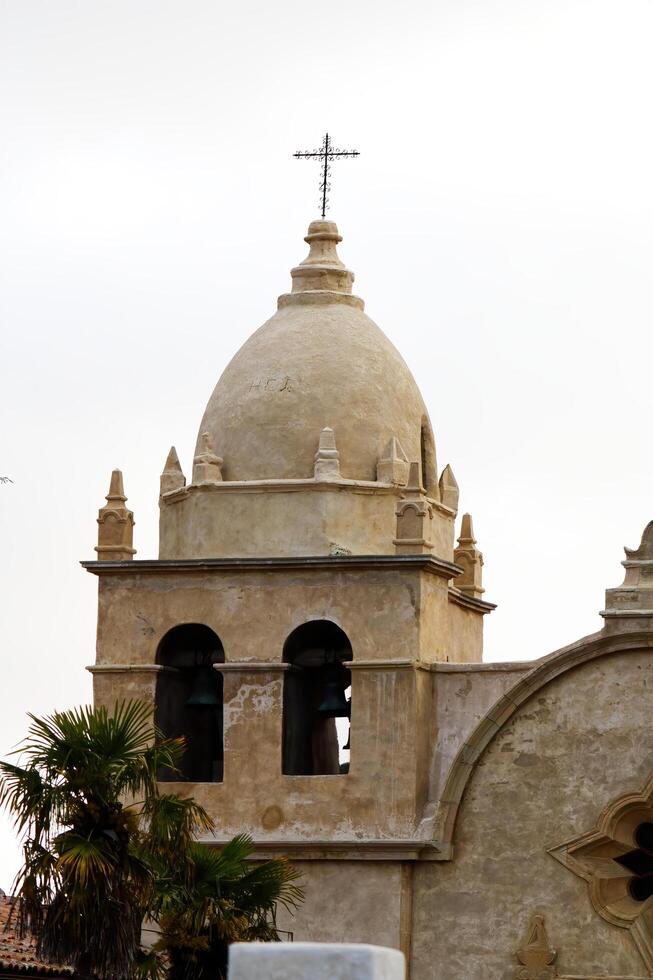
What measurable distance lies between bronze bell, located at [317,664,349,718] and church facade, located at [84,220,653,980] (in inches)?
0.9

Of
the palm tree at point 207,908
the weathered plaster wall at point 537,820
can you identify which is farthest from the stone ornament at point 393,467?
the palm tree at point 207,908

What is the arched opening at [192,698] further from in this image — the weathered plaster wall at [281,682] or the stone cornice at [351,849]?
the stone cornice at [351,849]

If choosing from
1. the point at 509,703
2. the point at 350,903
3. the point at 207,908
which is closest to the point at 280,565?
→ the point at 509,703

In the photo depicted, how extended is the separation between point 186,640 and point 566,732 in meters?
4.31

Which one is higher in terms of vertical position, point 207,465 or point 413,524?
point 207,465

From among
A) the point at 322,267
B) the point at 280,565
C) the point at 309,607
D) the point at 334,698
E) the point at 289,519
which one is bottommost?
the point at 334,698

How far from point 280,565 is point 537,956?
4.69 meters

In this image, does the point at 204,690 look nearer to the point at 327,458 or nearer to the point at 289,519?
the point at 289,519

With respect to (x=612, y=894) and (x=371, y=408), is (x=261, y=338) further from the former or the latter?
(x=612, y=894)

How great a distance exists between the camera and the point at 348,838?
→ 75.5ft

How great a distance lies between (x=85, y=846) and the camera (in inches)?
709

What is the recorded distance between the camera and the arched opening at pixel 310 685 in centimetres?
2367

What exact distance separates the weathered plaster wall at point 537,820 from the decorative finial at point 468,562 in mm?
3465

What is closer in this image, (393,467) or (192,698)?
(192,698)
